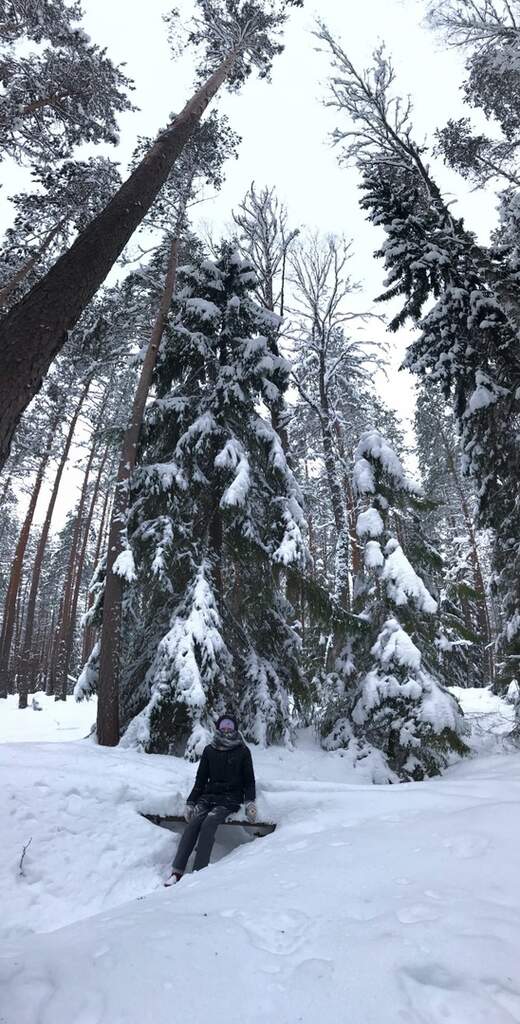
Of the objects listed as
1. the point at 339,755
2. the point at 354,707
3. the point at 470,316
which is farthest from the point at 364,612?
the point at 470,316

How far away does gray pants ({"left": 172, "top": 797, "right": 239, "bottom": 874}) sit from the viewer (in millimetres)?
4727

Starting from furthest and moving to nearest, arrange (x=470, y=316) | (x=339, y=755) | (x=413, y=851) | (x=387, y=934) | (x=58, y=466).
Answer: (x=58, y=466) → (x=470, y=316) → (x=339, y=755) → (x=413, y=851) → (x=387, y=934)

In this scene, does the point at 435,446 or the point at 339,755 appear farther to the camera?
the point at 435,446

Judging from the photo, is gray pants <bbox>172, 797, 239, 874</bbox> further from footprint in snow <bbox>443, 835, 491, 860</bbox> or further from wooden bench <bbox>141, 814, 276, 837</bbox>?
footprint in snow <bbox>443, 835, 491, 860</bbox>

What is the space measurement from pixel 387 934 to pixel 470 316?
359 inches

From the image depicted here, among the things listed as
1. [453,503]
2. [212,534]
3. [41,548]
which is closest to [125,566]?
[212,534]

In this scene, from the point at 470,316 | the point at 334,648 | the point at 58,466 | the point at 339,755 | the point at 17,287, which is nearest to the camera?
the point at 339,755

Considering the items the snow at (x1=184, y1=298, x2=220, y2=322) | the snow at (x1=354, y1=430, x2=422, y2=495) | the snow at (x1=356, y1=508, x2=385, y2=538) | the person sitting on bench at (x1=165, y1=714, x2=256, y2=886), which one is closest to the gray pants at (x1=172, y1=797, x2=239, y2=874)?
the person sitting on bench at (x1=165, y1=714, x2=256, y2=886)

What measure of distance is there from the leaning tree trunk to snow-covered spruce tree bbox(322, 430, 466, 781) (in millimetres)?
5492

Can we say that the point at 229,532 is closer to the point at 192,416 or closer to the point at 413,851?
the point at 192,416

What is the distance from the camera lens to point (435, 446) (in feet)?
86.4

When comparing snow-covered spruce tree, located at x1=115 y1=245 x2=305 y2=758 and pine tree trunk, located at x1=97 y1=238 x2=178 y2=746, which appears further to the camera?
pine tree trunk, located at x1=97 y1=238 x2=178 y2=746

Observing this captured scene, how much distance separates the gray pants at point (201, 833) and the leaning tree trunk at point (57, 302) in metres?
4.20

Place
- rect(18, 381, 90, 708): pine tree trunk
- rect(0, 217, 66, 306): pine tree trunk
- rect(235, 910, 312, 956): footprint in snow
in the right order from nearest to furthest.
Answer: rect(235, 910, 312, 956): footprint in snow
rect(0, 217, 66, 306): pine tree trunk
rect(18, 381, 90, 708): pine tree trunk
